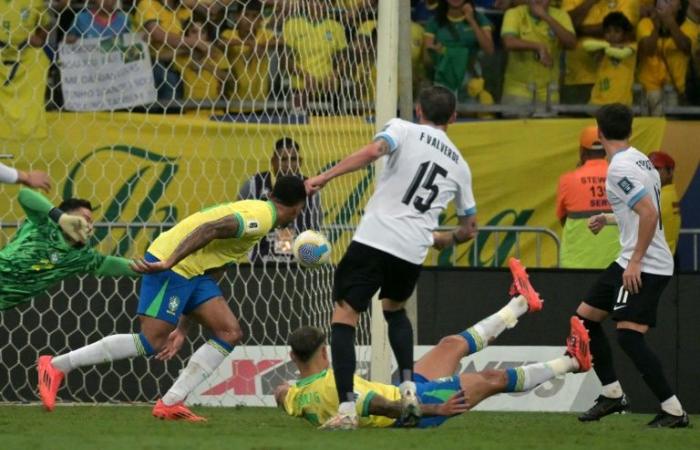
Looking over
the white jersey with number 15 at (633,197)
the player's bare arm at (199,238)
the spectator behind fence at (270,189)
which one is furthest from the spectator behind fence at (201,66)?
the white jersey with number 15 at (633,197)

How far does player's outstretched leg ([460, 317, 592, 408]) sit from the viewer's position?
8430 millimetres

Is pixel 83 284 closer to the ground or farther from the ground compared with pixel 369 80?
closer to the ground

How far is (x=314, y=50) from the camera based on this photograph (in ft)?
39.6

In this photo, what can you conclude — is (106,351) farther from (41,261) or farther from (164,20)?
(164,20)

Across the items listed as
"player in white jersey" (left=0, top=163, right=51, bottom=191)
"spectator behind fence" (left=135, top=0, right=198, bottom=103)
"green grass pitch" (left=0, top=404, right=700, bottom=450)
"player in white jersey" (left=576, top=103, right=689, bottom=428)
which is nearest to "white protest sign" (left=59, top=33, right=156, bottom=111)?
"spectator behind fence" (left=135, top=0, right=198, bottom=103)

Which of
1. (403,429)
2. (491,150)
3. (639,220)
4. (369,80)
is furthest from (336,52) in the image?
(403,429)

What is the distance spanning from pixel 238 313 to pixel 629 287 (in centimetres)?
358

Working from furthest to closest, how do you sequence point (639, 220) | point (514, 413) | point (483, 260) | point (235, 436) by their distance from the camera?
point (483, 260), point (514, 413), point (639, 220), point (235, 436)

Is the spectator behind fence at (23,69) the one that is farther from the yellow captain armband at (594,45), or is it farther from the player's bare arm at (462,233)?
the yellow captain armband at (594,45)

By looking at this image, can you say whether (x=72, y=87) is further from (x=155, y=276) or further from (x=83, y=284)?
(x=155, y=276)

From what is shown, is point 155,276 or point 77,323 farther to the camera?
point 77,323

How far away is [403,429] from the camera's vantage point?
8336 millimetres

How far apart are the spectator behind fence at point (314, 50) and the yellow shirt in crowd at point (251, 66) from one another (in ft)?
0.76

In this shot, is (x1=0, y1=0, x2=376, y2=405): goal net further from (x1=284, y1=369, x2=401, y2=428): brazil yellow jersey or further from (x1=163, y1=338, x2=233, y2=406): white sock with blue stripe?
(x1=284, y1=369, x2=401, y2=428): brazil yellow jersey
